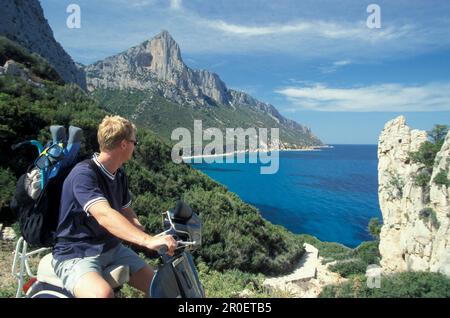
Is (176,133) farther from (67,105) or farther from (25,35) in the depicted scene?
(67,105)

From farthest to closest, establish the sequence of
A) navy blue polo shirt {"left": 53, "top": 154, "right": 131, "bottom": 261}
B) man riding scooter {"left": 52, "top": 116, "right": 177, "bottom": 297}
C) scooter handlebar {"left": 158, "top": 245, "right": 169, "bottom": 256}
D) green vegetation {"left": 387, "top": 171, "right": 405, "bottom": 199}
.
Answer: green vegetation {"left": 387, "top": 171, "right": 405, "bottom": 199} → navy blue polo shirt {"left": 53, "top": 154, "right": 131, "bottom": 261} → man riding scooter {"left": 52, "top": 116, "right": 177, "bottom": 297} → scooter handlebar {"left": 158, "top": 245, "right": 169, "bottom": 256}

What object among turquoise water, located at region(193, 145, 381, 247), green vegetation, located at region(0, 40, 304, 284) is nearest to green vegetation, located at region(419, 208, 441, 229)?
green vegetation, located at region(0, 40, 304, 284)

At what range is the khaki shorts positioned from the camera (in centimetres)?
216

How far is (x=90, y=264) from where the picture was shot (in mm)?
2254

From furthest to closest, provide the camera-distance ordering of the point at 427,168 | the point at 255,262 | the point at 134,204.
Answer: the point at 427,168
the point at 255,262
the point at 134,204

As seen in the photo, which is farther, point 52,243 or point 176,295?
point 52,243

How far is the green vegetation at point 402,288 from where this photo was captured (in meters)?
6.29

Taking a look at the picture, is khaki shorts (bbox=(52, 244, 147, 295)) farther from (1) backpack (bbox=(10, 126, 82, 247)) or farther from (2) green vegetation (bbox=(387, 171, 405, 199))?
(2) green vegetation (bbox=(387, 171, 405, 199))

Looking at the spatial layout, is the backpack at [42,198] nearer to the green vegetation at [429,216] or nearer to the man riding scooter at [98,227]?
the man riding scooter at [98,227]

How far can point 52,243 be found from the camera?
96.7 inches

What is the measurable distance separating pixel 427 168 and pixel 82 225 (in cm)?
2074

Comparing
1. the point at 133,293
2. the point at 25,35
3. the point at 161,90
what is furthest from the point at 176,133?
the point at 133,293

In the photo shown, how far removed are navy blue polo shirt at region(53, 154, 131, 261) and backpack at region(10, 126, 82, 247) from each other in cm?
10

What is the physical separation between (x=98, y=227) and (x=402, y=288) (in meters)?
7.21
